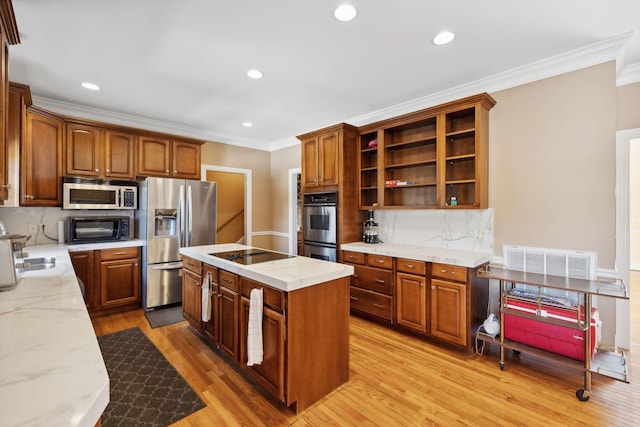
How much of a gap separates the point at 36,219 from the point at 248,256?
9.85 ft

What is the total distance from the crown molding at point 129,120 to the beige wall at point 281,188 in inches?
25.4

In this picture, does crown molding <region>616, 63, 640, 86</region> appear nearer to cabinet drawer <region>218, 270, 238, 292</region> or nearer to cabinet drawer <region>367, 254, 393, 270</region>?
cabinet drawer <region>367, 254, 393, 270</region>

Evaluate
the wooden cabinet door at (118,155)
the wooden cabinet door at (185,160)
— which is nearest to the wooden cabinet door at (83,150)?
the wooden cabinet door at (118,155)

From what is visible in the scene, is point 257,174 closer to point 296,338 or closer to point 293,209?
point 293,209

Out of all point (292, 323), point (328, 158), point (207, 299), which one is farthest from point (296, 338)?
point (328, 158)

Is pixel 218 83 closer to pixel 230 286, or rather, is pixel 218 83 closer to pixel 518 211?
pixel 230 286

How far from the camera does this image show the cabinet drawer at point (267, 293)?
1920 mm

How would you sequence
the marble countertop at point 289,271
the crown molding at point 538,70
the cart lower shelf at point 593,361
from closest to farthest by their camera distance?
the marble countertop at point 289,271, the cart lower shelf at point 593,361, the crown molding at point 538,70

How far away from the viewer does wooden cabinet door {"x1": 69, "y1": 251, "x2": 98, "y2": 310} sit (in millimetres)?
3486

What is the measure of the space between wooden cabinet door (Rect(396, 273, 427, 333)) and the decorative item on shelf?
839 mm

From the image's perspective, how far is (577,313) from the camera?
2.26 meters

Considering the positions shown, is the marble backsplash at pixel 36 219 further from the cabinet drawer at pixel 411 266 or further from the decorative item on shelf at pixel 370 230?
the cabinet drawer at pixel 411 266

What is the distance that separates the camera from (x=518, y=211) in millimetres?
2943

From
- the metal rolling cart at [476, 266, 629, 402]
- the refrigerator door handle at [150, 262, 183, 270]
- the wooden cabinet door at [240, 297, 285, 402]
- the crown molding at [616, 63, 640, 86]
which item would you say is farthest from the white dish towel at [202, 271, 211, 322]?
the crown molding at [616, 63, 640, 86]
